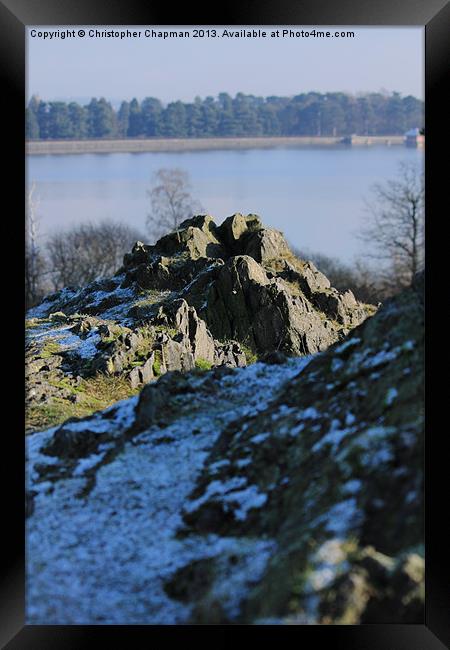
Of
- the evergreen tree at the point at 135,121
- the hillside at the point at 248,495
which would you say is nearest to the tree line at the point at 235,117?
the evergreen tree at the point at 135,121

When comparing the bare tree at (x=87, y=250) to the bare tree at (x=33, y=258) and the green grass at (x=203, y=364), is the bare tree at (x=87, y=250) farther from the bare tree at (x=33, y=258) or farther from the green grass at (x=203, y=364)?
the green grass at (x=203, y=364)

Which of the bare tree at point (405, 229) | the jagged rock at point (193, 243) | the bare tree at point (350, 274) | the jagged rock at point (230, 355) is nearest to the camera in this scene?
the bare tree at point (405, 229)

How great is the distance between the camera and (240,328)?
26.7 m

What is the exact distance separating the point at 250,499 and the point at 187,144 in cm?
2626

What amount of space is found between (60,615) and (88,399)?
8129 millimetres

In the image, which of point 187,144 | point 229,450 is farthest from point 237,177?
point 229,450

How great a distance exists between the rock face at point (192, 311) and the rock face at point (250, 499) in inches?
247

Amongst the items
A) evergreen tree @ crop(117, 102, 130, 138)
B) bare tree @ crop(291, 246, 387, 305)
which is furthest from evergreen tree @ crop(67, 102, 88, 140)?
bare tree @ crop(291, 246, 387, 305)

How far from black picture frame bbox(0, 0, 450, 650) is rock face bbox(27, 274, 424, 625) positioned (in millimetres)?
337

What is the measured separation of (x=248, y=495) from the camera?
12.1 meters
